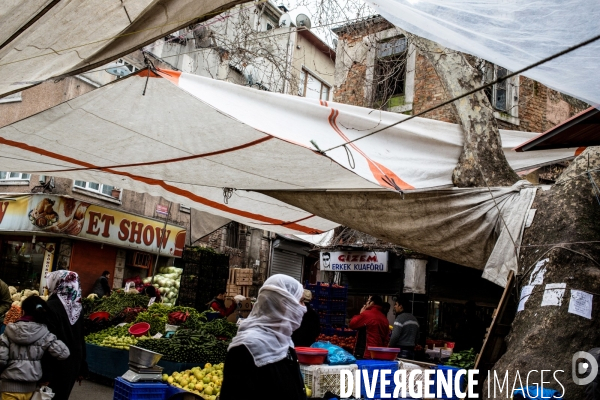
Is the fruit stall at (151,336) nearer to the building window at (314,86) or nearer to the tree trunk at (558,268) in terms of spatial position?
the tree trunk at (558,268)


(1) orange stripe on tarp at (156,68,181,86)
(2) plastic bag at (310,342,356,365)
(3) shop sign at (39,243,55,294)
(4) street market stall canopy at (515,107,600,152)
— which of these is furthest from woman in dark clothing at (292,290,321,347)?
(3) shop sign at (39,243,55,294)

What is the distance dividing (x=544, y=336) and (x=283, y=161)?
3.09m

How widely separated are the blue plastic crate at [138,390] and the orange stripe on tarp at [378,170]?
2986 millimetres

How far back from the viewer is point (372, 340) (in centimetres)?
878

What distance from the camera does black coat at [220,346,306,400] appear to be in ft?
9.30

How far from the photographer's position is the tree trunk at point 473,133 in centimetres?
652

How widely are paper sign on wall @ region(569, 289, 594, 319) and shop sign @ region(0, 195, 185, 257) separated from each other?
38.3 ft

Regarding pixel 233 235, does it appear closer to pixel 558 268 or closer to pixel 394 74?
pixel 394 74

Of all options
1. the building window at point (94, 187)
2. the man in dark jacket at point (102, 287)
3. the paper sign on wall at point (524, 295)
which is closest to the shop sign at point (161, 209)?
the building window at point (94, 187)

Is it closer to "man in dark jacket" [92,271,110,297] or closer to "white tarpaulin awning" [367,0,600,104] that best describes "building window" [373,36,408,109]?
"man in dark jacket" [92,271,110,297]

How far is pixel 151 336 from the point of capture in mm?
8867

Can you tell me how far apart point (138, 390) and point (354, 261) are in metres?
8.34

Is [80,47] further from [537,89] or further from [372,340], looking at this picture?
[537,89]

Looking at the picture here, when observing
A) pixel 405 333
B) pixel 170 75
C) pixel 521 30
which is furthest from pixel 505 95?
pixel 521 30
